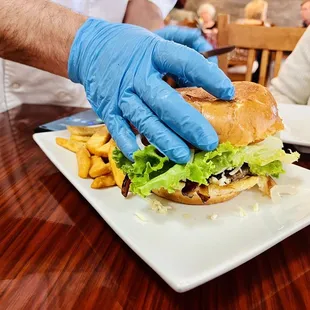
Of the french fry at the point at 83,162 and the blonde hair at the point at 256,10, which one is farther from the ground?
the french fry at the point at 83,162

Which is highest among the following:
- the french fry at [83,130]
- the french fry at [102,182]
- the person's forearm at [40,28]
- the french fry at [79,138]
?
the person's forearm at [40,28]

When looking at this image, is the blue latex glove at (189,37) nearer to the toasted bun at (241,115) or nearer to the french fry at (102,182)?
the toasted bun at (241,115)

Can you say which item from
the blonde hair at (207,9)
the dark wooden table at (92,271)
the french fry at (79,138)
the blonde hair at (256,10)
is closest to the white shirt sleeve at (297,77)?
the french fry at (79,138)

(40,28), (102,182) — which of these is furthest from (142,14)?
(102,182)

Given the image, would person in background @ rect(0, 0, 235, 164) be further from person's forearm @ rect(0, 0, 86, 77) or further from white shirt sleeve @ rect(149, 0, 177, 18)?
white shirt sleeve @ rect(149, 0, 177, 18)

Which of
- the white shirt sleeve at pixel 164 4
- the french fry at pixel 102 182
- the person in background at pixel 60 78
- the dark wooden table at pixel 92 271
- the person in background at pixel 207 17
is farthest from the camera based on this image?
the person in background at pixel 207 17

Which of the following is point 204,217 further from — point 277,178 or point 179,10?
point 179,10
